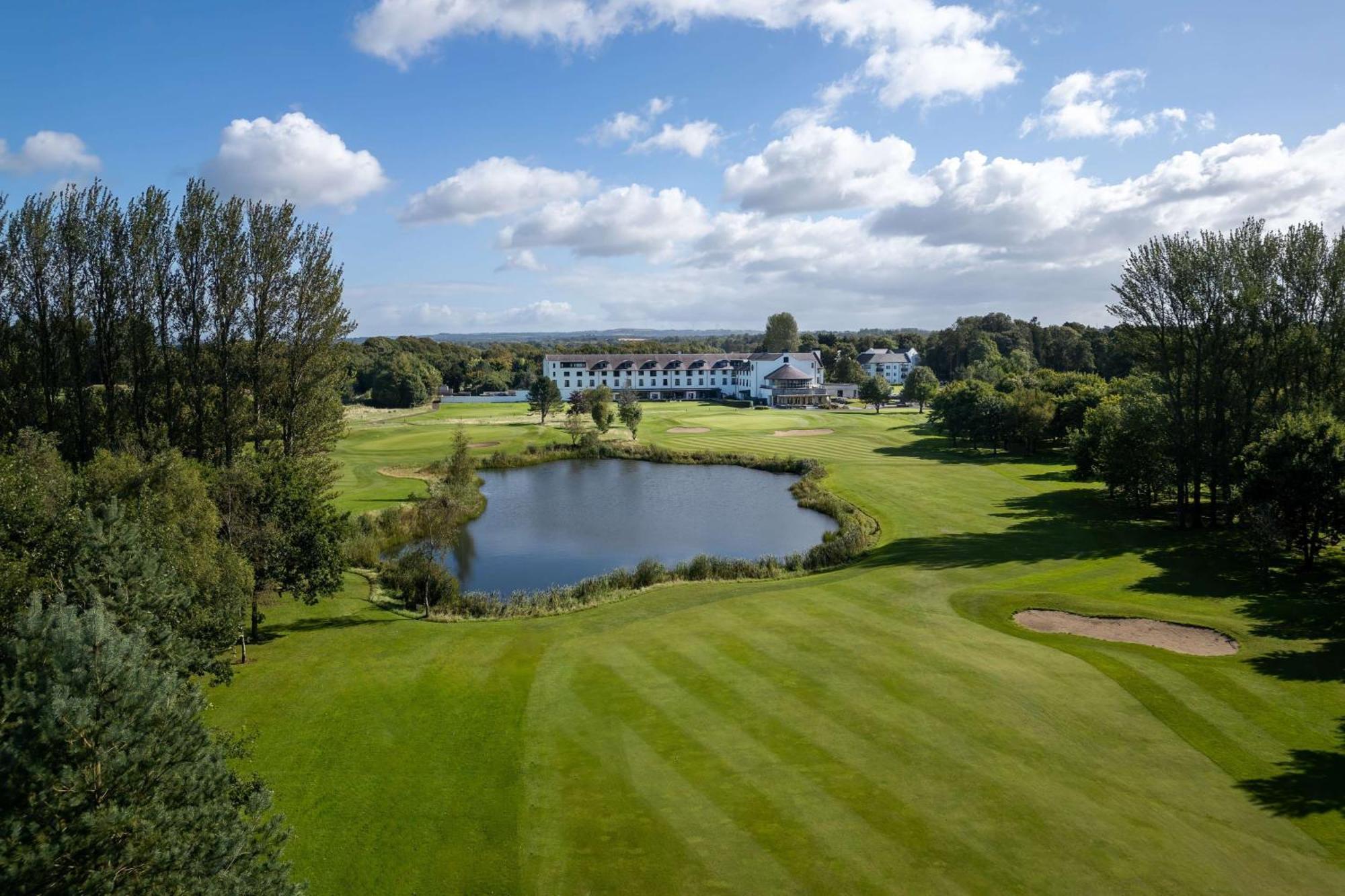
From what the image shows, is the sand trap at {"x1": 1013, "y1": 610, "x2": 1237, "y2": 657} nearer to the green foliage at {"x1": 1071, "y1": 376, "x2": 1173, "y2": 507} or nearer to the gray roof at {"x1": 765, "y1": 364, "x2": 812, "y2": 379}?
the green foliage at {"x1": 1071, "y1": 376, "x2": 1173, "y2": 507}

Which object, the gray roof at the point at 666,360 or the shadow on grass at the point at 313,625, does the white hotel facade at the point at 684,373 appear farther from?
the shadow on grass at the point at 313,625

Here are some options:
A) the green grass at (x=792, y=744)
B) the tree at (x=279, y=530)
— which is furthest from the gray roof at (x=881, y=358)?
the tree at (x=279, y=530)

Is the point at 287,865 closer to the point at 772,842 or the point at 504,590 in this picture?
the point at 772,842

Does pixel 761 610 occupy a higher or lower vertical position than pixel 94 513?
lower

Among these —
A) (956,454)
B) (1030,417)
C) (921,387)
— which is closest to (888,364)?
(921,387)

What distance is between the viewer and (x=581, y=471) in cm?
6241

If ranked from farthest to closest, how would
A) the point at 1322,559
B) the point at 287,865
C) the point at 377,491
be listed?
1. the point at 377,491
2. the point at 1322,559
3. the point at 287,865

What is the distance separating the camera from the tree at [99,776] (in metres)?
6.87

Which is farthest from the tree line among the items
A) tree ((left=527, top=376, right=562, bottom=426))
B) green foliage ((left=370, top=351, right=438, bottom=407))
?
green foliage ((left=370, top=351, right=438, bottom=407))

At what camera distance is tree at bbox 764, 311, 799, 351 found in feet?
586

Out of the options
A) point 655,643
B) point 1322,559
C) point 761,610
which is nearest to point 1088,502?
point 1322,559

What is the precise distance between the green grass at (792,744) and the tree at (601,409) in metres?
47.2

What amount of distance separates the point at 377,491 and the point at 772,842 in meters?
42.4

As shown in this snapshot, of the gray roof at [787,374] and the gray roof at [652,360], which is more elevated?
the gray roof at [652,360]
